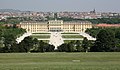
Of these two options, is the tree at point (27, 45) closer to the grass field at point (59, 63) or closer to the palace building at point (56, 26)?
the grass field at point (59, 63)

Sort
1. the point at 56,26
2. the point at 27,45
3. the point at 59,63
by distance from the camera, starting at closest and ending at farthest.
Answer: the point at 59,63 < the point at 27,45 < the point at 56,26

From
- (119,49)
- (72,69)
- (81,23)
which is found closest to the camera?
(72,69)

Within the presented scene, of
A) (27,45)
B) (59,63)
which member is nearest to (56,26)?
(27,45)

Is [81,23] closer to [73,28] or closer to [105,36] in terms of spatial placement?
[73,28]

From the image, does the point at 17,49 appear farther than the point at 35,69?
→ Yes

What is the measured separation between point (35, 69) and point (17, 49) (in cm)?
1386

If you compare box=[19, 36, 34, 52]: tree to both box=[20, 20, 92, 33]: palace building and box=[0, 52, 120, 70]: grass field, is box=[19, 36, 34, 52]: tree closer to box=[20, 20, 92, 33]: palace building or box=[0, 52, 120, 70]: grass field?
box=[0, 52, 120, 70]: grass field

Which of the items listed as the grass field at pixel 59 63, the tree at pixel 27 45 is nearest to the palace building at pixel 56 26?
the tree at pixel 27 45

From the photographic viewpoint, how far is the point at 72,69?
11805mm

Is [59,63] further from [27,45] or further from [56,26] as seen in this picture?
[56,26]

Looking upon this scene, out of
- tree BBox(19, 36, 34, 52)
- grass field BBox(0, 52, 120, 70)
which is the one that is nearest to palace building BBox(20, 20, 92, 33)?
tree BBox(19, 36, 34, 52)

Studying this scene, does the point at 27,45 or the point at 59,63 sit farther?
the point at 27,45

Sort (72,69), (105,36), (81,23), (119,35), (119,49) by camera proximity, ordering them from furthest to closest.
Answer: (81,23), (119,35), (105,36), (119,49), (72,69)

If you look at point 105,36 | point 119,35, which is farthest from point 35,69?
point 119,35
